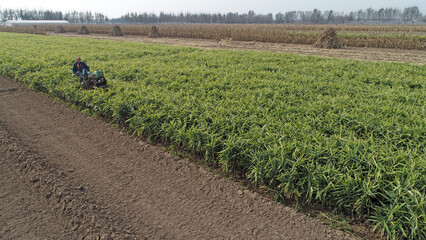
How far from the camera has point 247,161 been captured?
430cm

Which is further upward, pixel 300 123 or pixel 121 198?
pixel 300 123

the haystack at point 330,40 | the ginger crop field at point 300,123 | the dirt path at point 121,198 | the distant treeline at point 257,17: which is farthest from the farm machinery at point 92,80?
the distant treeline at point 257,17

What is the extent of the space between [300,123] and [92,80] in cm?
614

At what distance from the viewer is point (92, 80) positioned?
26.2 ft

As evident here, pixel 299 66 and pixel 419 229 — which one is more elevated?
pixel 299 66

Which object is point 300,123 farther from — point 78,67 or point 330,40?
point 330,40

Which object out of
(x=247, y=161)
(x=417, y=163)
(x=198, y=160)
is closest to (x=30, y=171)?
(x=198, y=160)

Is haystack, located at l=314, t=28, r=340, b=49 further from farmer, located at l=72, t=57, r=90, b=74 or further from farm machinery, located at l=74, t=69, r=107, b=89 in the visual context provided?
farm machinery, located at l=74, t=69, r=107, b=89

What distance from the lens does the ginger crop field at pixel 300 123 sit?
11.0 feet

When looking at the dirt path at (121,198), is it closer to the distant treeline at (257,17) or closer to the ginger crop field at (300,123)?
the ginger crop field at (300,123)

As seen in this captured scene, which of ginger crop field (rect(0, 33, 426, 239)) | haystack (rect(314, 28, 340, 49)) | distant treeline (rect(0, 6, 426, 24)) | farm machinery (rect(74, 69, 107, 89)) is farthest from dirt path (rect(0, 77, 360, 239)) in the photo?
distant treeline (rect(0, 6, 426, 24))

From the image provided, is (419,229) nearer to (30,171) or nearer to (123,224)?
(123,224)

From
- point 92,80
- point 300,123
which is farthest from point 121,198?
point 92,80

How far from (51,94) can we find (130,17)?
142992 mm
